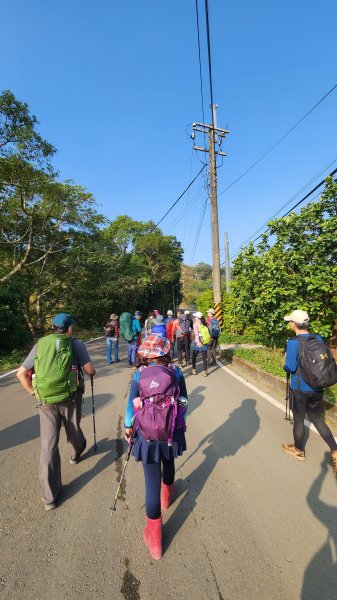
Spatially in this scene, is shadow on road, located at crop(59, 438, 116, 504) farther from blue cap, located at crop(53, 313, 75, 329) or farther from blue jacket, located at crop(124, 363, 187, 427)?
blue cap, located at crop(53, 313, 75, 329)

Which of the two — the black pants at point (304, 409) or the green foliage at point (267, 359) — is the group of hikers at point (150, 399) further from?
the green foliage at point (267, 359)

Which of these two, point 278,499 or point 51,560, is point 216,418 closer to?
point 278,499

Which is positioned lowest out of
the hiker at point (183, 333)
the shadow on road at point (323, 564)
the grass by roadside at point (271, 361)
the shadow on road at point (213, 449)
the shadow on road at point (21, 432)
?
the shadow on road at point (323, 564)

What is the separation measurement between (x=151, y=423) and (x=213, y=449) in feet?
7.18

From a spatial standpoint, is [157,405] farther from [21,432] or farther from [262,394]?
[262,394]

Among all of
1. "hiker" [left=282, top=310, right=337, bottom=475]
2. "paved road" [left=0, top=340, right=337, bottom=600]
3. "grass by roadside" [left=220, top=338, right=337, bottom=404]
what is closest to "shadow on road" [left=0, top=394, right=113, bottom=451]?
"paved road" [left=0, top=340, right=337, bottom=600]

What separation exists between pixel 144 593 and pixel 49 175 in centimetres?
1387

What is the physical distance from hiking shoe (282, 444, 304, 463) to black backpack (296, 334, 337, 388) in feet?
2.97

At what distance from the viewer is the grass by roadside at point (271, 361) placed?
5516 millimetres

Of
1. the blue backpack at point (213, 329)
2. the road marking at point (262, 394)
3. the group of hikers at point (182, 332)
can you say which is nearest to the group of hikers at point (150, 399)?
the road marking at point (262, 394)

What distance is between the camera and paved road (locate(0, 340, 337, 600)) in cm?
212

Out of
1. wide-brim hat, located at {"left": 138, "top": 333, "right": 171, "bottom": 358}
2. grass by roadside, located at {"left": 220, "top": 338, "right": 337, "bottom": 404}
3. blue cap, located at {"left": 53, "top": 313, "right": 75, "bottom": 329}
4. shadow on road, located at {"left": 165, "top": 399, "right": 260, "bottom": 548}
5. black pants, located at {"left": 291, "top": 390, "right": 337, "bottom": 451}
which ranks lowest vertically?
shadow on road, located at {"left": 165, "top": 399, "right": 260, "bottom": 548}

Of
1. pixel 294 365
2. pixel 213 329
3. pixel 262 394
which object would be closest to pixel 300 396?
pixel 294 365

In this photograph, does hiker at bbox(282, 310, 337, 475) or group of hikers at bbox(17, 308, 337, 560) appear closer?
group of hikers at bbox(17, 308, 337, 560)
